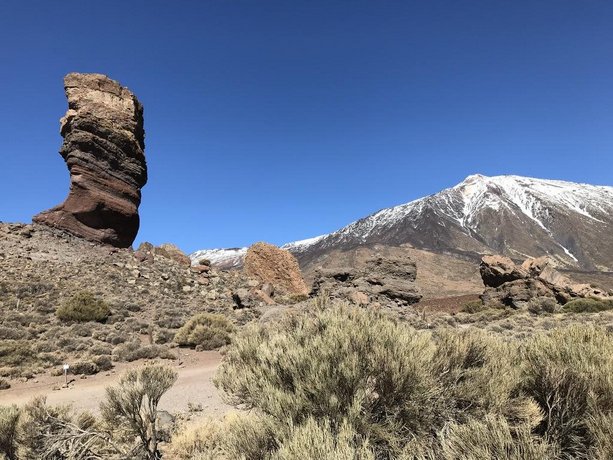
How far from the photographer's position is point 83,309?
1914cm

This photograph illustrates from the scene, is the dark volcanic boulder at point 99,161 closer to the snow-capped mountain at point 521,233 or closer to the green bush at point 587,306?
the green bush at point 587,306

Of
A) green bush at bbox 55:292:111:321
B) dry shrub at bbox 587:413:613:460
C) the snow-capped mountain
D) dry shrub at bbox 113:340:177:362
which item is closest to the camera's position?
dry shrub at bbox 587:413:613:460

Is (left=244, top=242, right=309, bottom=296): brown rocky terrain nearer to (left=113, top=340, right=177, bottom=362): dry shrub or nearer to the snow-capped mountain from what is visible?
(left=113, top=340, right=177, bottom=362): dry shrub

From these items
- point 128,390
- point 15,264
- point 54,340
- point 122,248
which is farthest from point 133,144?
point 128,390

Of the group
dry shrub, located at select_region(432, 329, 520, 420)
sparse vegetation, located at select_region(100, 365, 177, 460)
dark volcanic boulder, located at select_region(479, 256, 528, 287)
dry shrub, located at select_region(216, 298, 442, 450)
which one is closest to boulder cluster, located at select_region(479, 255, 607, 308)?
dark volcanic boulder, located at select_region(479, 256, 528, 287)

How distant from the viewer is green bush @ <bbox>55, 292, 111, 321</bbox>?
1862 cm

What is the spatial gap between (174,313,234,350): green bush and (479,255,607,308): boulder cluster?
2114cm

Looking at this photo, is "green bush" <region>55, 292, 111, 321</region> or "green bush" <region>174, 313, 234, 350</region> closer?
"green bush" <region>174, 313, 234, 350</region>

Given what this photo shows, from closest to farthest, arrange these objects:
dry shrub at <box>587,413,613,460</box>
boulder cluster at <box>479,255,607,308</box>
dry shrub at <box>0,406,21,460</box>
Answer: dry shrub at <box>587,413,613,460</box>
dry shrub at <box>0,406,21,460</box>
boulder cluster at <box>479,255,607,308</box>

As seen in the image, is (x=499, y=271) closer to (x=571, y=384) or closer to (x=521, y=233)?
(x=571, y=384)

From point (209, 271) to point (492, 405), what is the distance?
104 feet

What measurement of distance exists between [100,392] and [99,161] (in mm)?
23215

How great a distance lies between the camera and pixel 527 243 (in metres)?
159

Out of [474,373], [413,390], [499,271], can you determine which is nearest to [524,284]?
[499,271]
